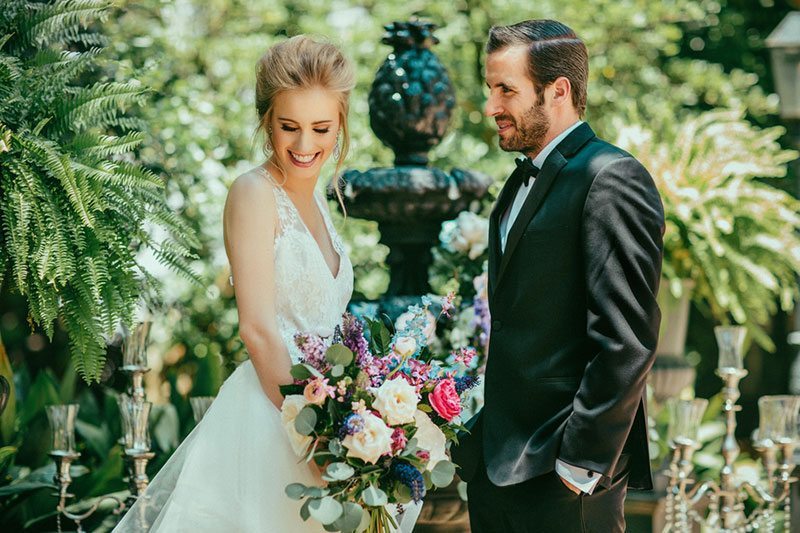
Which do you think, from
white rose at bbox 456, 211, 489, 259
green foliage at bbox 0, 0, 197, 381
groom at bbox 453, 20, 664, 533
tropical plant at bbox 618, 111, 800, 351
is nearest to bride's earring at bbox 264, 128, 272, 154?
green foliage at bbox 0, 0, 197, 381

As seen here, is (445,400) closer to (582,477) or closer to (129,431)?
(582,477)

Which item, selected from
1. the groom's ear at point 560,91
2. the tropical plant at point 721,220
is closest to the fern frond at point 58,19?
the groom's ear at point 560,91

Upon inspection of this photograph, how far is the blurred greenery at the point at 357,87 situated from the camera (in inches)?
247

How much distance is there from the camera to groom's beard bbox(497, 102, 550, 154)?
2.82m

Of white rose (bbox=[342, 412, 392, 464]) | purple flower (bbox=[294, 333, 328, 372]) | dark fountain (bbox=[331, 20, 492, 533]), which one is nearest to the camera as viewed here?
white rose (bbox=[342, 412, 392, 464])

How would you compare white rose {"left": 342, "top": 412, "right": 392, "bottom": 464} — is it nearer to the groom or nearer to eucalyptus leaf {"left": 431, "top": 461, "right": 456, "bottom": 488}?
eucalyptus leaf {"left": 431, "top": 461, "right": 456, "bottom": 488}

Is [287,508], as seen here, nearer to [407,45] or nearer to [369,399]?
[369,399]

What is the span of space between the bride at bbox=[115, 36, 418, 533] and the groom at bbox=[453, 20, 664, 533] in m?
0.46

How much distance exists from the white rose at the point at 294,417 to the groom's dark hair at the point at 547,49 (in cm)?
102

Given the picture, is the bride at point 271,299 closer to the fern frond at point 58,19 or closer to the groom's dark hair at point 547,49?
the groom's dark hair at point 547,49

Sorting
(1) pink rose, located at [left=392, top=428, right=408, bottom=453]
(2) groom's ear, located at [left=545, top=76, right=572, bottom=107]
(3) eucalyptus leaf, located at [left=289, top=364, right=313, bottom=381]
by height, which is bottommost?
(1) pink rose, located at [left=392, top=428, right=408, bottom=453]

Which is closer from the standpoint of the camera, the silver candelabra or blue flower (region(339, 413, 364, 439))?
blue flower (region(339, 413, 364, 439))

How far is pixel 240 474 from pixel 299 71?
3.48 feet

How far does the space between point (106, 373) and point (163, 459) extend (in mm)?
1478
